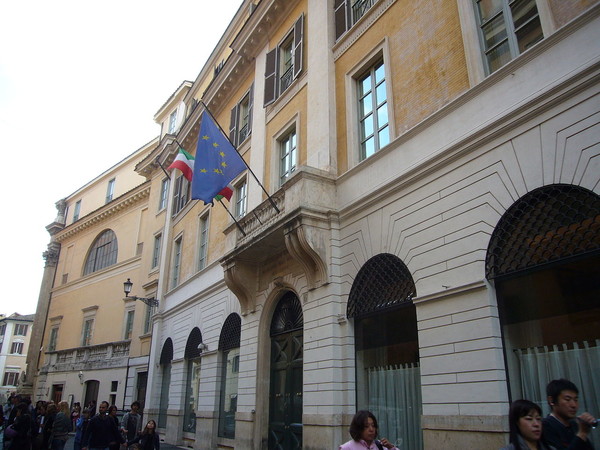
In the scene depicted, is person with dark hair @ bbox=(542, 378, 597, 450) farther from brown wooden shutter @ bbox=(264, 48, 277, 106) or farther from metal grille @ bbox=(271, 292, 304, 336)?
brown wooden shutter @ bbox=(264, 48, 277, 106)

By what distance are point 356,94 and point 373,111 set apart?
3.25ft

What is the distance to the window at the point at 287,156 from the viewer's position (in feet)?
44.7

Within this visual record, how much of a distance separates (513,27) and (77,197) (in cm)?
3754

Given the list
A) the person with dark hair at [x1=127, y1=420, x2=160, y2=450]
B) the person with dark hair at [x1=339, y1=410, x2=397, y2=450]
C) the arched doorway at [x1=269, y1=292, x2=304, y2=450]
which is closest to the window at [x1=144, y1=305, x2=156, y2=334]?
the arched doorway at [x1=269, y1=292, x2=304, y2=450]

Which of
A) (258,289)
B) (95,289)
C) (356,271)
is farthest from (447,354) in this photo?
(95,289)

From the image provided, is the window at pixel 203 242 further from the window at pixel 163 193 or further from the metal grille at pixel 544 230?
the metal grille at pixel 544 230

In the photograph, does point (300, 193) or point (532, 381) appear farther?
point (300, 193)

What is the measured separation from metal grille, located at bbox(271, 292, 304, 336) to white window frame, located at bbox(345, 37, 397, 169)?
3695mm

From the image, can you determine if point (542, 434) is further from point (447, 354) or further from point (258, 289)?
point (258, 289)

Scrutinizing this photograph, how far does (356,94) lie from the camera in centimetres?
1169

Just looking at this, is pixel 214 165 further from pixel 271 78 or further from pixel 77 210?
pixel 77 210

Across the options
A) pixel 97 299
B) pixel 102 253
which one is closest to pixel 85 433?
pixel 97 299

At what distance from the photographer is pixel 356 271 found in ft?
33.2

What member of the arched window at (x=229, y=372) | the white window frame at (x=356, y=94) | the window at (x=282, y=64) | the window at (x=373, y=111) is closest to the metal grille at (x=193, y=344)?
the arched window at (x=229, y=372)
